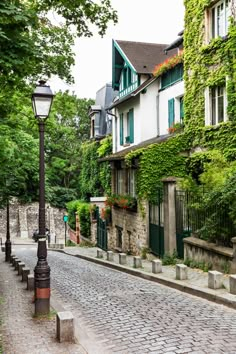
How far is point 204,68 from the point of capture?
Answer: 56.8 feet

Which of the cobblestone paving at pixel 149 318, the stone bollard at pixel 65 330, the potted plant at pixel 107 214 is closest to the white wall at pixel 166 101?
the potted plant at pixel 107 214

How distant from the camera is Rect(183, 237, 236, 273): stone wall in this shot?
10.7m

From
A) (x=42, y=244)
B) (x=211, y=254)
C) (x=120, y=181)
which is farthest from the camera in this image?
(x=120, y=181)

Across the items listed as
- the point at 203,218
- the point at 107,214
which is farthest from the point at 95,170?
the point at 203,218

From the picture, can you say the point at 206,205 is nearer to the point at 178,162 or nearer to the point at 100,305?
the point at 100,305

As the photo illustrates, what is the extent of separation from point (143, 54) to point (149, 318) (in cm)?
2072

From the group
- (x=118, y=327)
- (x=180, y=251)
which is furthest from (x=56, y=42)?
(x=118, y=327)

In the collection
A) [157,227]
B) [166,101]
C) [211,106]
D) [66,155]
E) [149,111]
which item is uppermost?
[66,155]

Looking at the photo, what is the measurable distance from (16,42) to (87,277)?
8291 mm

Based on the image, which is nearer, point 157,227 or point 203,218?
point 203,218

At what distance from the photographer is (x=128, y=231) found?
2270 cm

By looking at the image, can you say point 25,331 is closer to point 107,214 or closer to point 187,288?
point 187,288

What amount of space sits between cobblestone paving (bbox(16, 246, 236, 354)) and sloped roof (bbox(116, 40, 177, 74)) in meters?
15.2

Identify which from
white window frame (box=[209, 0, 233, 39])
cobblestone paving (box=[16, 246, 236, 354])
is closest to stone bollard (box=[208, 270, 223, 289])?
cobblestone paving (box=[16, 246, 236, 354])
